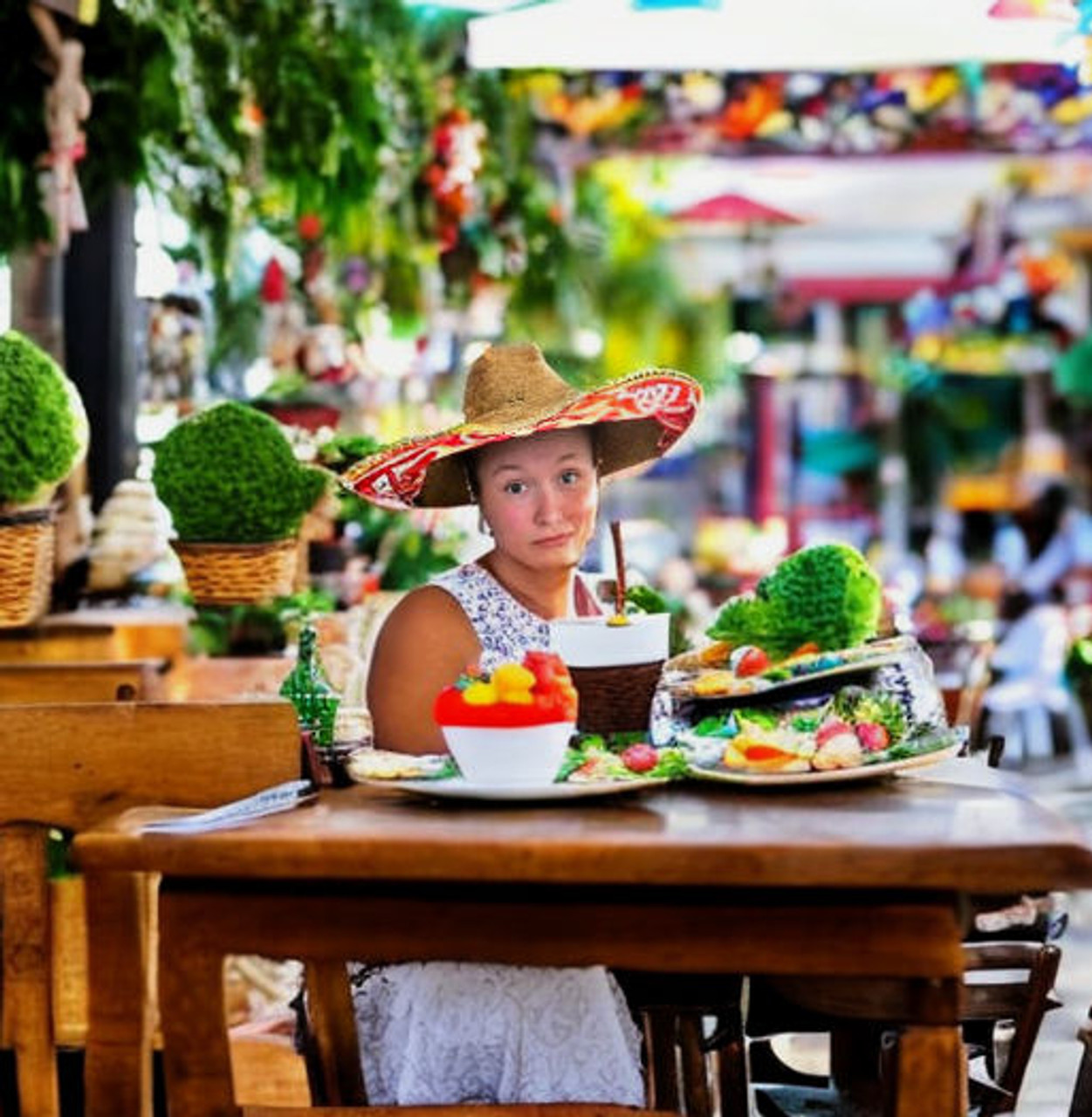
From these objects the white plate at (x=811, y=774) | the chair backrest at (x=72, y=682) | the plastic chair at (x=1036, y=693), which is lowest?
the plastic chair at (x=1036, y=693)

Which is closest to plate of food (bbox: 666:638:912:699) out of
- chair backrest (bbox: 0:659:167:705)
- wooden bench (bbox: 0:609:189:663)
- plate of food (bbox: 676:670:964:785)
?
plate of food (bbox: 676:670:964:785)

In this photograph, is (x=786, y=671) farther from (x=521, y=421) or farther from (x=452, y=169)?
(x=452, y=169)

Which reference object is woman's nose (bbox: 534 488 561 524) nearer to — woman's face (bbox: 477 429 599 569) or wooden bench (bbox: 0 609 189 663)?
woman's face (bbox: 477 429 599 569)

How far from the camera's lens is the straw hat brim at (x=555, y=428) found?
3.63 meters

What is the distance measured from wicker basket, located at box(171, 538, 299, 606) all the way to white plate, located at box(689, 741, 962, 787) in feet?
6.43

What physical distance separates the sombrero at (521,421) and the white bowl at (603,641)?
54cm

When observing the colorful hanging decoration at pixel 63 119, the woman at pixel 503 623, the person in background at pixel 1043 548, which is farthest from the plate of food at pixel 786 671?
the person in background at pixel 1043 548

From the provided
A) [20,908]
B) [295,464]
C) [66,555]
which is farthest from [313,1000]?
[66,555]

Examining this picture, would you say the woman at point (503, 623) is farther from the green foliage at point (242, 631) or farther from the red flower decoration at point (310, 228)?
the red flower decoration at point (310, 228)

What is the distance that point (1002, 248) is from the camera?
55.2 ft

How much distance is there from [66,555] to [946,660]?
4.21 m

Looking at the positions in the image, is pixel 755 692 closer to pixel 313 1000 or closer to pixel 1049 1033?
pixel 313 1000

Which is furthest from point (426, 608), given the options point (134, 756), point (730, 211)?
point (730, 211)

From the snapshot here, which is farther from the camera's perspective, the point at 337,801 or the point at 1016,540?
the point at 1016,540
